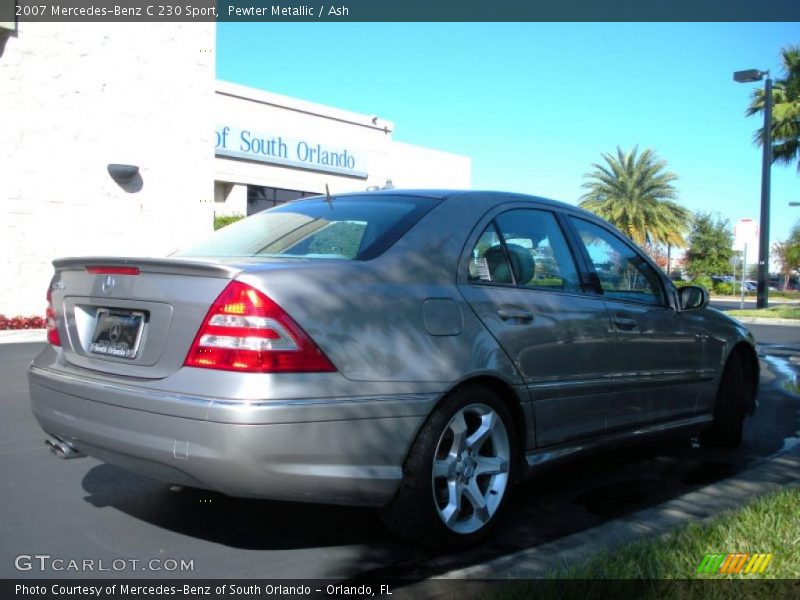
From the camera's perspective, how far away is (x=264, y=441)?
2844 millimetres

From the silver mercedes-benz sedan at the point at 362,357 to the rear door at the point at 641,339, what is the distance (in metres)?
0.03

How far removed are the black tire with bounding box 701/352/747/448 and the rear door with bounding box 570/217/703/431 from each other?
20.3 inches

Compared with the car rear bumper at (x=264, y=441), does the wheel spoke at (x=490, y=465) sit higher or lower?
lower

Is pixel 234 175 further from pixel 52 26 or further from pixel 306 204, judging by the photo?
pixel 306 204

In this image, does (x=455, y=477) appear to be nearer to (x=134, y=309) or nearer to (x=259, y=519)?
(x=259, y=519)

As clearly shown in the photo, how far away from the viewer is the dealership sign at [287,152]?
79.5ft

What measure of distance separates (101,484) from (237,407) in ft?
6.73

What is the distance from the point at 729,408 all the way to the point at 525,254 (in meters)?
2.46

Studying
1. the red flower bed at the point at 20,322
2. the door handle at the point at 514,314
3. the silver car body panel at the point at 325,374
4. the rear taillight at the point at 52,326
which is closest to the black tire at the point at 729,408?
the silver car body panel at the point at 325,374

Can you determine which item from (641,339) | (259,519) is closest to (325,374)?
(259,519)

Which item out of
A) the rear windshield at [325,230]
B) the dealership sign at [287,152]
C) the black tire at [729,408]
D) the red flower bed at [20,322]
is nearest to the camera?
the rear windshield at [325,230]

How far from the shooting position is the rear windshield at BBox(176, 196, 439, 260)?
3619 millimetres

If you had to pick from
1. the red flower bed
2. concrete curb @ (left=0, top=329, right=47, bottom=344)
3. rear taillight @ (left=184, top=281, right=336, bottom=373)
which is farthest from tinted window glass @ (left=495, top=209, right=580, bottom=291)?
the red flower bed

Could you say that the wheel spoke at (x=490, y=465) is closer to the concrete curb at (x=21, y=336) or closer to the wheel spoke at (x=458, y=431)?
the wheel spoke at (x=458, y=431)
